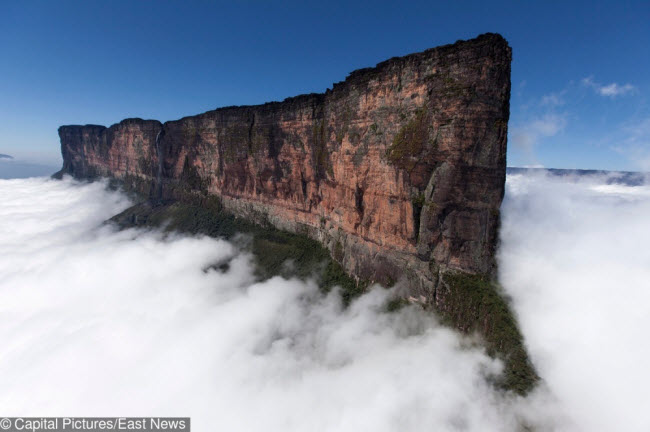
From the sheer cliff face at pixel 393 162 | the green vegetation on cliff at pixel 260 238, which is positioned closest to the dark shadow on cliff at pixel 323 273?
the green vegetation on cliff at pixel 260 238

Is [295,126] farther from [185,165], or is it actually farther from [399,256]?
[185,165]

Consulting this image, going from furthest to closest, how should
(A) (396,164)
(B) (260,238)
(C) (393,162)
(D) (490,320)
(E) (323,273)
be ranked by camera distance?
(B) (260,238) < (E) (323,273) < (C) (393,162) < (A) (396,164) < (D) (490,320)

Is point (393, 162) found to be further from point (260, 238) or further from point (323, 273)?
point (260, 238)

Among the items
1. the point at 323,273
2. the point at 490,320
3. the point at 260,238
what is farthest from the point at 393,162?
the point at 260,238

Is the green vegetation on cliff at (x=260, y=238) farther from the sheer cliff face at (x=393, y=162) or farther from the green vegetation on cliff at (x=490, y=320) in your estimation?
the green vegetation on cliff at (x=490, y=320)

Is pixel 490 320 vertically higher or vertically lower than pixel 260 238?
lower

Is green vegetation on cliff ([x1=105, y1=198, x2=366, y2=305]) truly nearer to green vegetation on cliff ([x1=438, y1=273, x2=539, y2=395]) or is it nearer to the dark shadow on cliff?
the dark shadow on cliff
